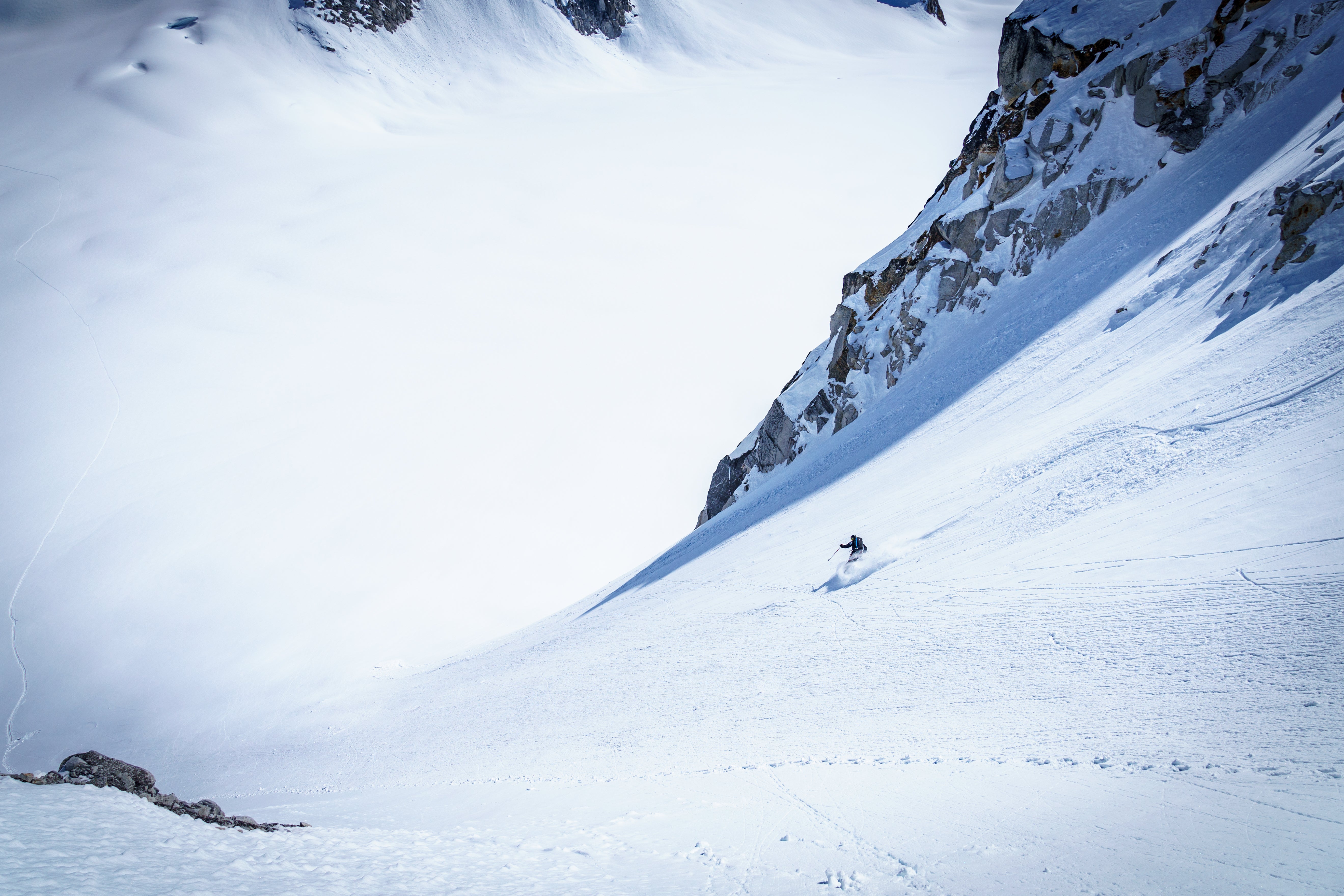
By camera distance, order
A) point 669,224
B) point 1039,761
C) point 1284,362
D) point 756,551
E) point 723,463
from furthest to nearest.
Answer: point 669,224, point 723,463, point 756,551, point 1284,362, point 1039,761

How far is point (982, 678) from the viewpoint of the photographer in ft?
20.9

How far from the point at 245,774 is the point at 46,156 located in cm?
5352

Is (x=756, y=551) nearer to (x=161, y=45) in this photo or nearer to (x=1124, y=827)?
(x=1124, y=827)

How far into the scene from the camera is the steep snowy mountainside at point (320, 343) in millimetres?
21562

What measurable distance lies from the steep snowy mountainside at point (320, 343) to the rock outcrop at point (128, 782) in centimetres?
1182

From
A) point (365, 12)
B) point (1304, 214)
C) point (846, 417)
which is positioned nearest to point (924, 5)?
point (365, 12)

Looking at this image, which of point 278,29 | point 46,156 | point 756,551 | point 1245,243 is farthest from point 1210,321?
point 278,29

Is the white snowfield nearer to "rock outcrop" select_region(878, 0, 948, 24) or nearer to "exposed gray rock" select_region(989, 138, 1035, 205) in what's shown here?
"exposed gray rock" select_region(989, 138, 1035, 205)

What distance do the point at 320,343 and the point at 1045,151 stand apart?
3475cm

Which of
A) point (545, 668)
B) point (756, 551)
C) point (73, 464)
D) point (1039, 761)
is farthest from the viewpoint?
point (73, 464)

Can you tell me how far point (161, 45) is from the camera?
5925 cm

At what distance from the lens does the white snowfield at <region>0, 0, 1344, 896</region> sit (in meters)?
4.20

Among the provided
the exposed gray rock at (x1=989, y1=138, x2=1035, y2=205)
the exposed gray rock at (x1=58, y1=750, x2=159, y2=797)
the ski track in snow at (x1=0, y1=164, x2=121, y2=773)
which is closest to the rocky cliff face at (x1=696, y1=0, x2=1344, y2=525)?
the exposed gray rock at (x1=989, y1=138, x2=1035, y2=205)

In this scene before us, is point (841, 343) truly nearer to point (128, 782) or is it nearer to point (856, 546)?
point (856, 546)
